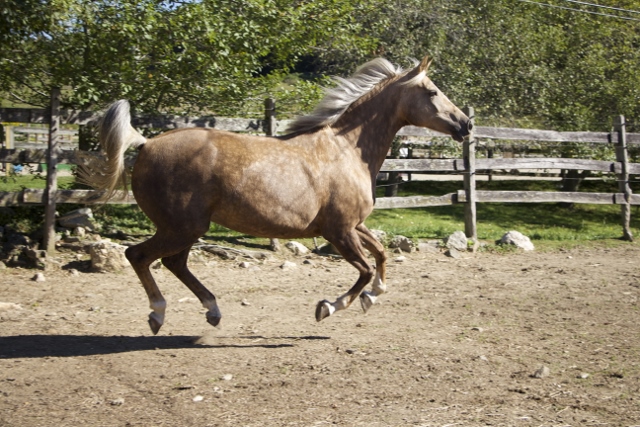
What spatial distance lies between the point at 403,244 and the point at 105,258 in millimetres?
4482

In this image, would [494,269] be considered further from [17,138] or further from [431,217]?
[17,138]

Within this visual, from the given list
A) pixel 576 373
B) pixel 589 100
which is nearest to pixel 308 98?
pixel 576 373

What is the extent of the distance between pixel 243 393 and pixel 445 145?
1285 centimetres

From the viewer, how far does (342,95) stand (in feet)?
22.0

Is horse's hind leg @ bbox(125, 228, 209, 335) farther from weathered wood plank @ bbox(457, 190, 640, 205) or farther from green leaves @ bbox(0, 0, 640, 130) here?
weathered wood plank @ bbox(457, 190, 640, 205)

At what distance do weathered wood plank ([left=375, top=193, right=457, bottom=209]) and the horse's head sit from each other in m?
4.22

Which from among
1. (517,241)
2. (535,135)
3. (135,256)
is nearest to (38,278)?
(135,256)

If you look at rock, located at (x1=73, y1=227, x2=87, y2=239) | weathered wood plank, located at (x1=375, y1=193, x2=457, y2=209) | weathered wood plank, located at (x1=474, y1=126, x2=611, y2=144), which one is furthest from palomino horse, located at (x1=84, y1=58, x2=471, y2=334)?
weathered wood plank, located at (x1=474, y1=126, x2=611, y2=144)

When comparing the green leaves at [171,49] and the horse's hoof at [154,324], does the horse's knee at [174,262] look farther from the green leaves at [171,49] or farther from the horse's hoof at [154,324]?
the green leaves at [171,49]

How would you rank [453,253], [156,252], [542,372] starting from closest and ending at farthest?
1. [542,372]
2. [156,252]
3. [453,253]

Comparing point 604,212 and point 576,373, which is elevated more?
point 576,373

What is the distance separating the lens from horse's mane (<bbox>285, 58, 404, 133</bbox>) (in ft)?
21.2

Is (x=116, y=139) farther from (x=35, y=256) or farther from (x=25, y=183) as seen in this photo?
(x=25, y=183)

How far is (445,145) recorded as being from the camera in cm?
1655
